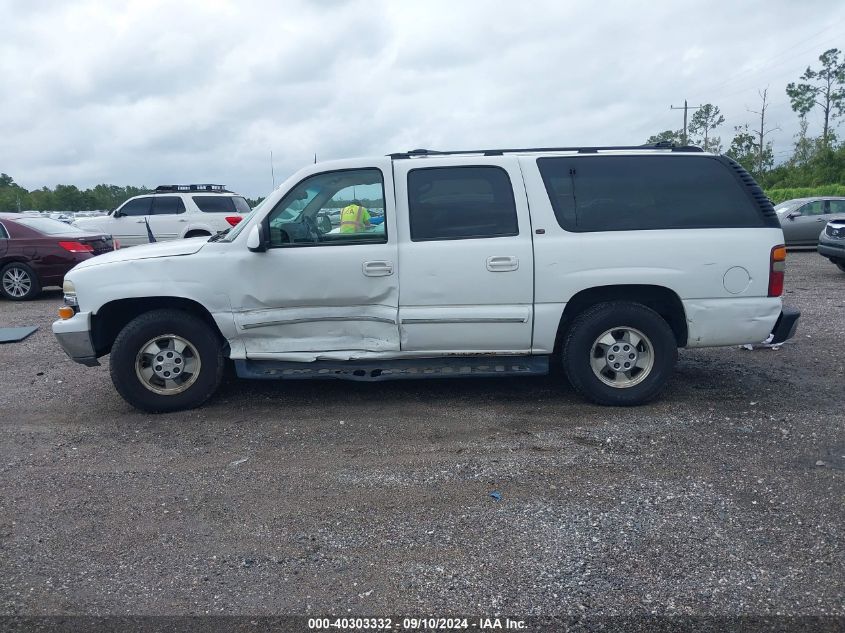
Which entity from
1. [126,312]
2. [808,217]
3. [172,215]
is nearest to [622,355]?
[126,312]

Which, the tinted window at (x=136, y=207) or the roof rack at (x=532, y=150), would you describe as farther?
the tinted window at (x=136, y=207)

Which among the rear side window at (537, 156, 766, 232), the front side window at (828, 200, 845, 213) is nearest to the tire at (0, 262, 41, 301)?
the rear side window at (537, 156, 766, 232)

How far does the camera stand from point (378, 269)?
5.24m

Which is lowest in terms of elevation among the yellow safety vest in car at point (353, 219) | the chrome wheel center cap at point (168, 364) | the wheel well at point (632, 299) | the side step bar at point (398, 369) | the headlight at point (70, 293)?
the side step bar at point (398, 369)

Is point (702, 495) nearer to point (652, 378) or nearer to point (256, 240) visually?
point (652, 378)

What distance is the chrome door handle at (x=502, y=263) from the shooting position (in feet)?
17.2

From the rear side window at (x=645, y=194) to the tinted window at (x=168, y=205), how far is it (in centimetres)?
1296

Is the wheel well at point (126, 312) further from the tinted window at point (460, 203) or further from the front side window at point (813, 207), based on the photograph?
the front side window at point (813, 207)

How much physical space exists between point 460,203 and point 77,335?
3113 millimetres

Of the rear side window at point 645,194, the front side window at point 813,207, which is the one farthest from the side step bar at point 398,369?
the front side window at point 813,207

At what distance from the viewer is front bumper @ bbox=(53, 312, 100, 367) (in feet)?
17.8

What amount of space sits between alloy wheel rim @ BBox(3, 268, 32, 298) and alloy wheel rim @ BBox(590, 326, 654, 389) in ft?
33.6

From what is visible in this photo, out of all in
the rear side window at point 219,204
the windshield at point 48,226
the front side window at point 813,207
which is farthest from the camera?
the front side window at point 813,207

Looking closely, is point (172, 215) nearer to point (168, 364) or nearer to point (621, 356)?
point (168, 364)
